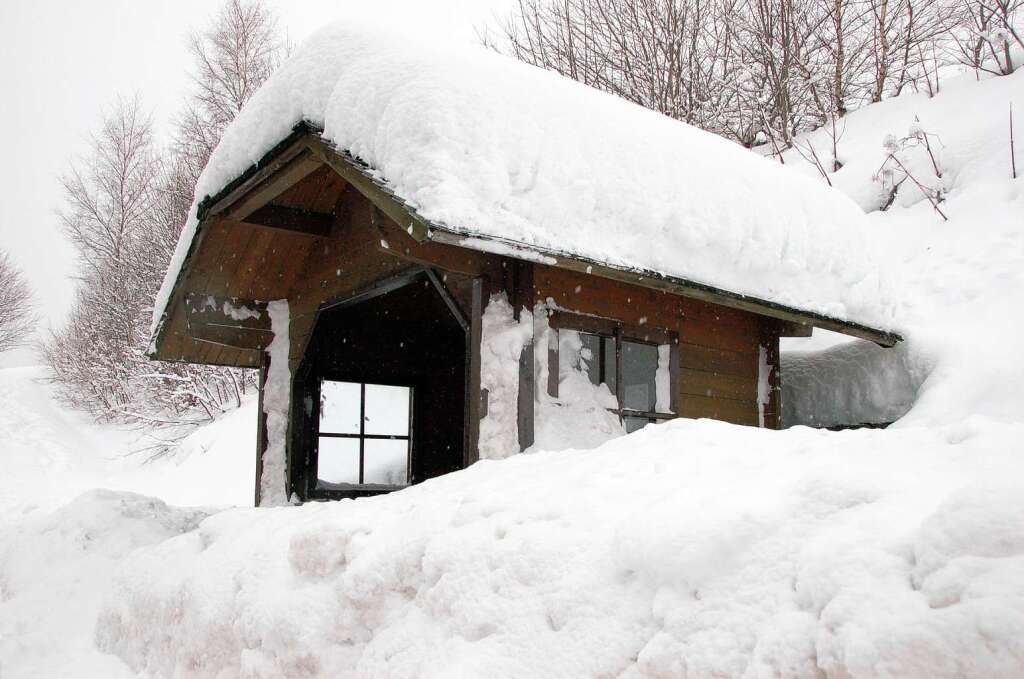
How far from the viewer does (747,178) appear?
5.96 m

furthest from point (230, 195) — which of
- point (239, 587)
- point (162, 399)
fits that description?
point (162, 399)

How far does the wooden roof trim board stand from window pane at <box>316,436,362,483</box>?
67.3 inches

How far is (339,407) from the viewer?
6957mm

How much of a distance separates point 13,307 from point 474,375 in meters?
33.3

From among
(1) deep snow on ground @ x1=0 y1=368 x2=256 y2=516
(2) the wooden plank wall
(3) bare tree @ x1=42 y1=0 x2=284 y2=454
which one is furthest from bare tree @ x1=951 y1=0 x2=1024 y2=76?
(3) bare tree @ x1=42 y1=0 x2=284 y2=454

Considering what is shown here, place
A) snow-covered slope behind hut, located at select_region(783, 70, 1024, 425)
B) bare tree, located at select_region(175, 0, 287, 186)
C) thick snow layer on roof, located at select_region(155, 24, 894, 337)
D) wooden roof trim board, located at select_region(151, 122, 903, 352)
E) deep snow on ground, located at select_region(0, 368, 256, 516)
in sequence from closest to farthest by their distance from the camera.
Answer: wooden roof trim board, located at select_region(151, 122, 903, 352) → thick snow layer on roof, located at select_region(155, 24, 894, 337) → snow-covered slope behind hut, located at select_region(783, 70, 1024, 425) → deep snow on ground, located at select_region(0, 368, 256, 516) → bare tree, located at select_region(175, 0, 287, 186)

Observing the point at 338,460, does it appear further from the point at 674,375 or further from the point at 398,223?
the point at 398,223

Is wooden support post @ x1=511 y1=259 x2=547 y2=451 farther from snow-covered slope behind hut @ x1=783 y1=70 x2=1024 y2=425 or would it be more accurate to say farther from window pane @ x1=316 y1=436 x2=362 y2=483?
snow-covered slope behind hut @ x1=783 y1=70 x2=1024 y2=425

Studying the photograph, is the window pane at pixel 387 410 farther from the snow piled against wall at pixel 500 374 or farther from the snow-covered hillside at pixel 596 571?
the snow piled against wall at pixel 500 374

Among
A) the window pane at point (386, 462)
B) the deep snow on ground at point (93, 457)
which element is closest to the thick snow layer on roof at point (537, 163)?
the window pane at point (386, 462)

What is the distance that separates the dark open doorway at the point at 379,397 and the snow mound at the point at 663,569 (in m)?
3.29

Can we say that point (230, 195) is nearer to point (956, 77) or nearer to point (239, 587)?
point (239, 587)

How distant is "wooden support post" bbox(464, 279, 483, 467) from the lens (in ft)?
14.6

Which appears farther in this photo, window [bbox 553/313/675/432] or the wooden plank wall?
window [bbox 553/313/675/432]
